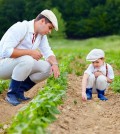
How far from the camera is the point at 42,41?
8.23 m

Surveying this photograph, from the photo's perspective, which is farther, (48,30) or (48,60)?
(48,60)

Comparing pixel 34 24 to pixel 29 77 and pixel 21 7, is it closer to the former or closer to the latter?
pixel 29 77

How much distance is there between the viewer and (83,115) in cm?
697

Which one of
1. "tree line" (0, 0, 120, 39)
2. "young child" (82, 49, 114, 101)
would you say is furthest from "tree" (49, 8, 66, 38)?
"young child" (82, 49, 114, 101)

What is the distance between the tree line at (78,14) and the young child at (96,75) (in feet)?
192

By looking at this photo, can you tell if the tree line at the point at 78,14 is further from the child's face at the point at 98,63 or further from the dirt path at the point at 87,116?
the dirt path at the point at 87,116

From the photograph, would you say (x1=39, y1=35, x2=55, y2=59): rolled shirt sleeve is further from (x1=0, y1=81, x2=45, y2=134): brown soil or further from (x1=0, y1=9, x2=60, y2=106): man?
(x1=0, y1=81, x2=45, y2=134): brown soil

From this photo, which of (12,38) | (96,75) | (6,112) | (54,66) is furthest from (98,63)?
(6,112)

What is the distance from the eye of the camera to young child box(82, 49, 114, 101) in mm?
8070

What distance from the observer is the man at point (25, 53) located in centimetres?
758

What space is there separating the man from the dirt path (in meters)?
0.73

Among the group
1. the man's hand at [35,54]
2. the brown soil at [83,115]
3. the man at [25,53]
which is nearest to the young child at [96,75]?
the brown soil at [83,115]

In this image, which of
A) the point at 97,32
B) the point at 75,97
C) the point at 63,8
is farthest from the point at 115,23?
the point at 75,97

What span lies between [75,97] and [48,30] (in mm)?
1394
